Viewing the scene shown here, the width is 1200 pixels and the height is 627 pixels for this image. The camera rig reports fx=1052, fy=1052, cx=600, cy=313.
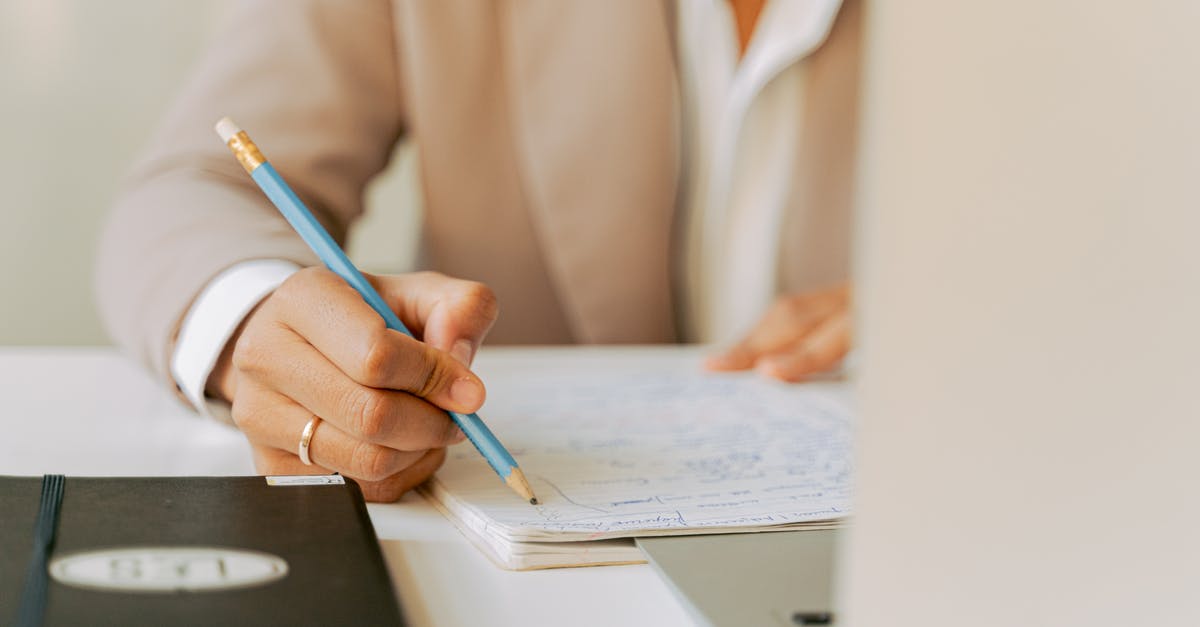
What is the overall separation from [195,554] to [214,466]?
0.19 m

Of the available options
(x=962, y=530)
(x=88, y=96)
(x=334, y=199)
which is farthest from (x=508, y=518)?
(x=88, y=96)

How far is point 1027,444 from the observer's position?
0.21 meters

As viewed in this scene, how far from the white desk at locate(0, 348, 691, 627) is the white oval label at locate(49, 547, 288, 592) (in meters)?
0.05

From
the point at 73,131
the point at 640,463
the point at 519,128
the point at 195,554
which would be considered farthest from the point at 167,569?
the point at 73,131

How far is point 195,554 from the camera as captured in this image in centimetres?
29

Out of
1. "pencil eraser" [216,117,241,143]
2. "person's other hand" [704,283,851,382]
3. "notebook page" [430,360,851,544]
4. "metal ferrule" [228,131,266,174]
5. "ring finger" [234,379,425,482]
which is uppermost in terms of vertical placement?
"pencil eraser" [216,117,241,143]

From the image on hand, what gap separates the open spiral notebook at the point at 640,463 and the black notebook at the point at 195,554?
0.21 ft

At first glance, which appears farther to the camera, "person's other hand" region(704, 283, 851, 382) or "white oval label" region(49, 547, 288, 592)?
"person's other hand" region(704, 283, 851, 382)

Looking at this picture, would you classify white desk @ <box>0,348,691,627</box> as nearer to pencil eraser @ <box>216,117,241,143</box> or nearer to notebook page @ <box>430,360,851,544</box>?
notebook page @ <box>430,360,851,544</box>

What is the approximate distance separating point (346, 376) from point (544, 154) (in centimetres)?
55

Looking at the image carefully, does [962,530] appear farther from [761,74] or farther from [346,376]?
[761,74]

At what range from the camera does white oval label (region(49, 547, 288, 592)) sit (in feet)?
0.89

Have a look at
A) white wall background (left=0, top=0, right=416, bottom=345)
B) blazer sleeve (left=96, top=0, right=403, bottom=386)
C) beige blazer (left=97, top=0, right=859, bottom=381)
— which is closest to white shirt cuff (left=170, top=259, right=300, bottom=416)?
blazer sleeve (left=96, top=0, right=403, bottom=386)

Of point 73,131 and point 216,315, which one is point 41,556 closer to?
point 216,315
